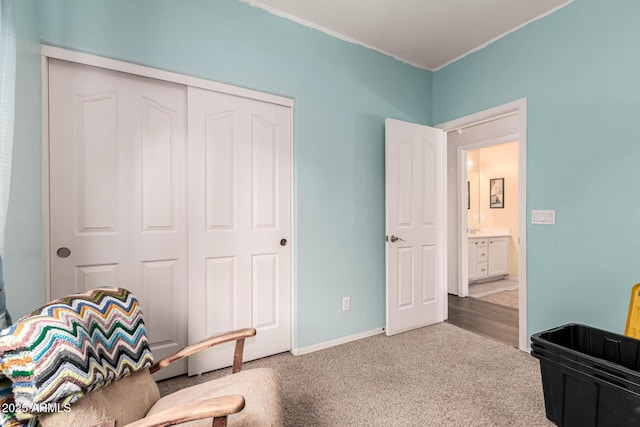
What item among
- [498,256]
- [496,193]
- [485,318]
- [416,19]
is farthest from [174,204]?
[496,193]

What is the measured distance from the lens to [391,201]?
2891 millimetres

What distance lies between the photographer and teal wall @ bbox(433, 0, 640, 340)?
2.02 m

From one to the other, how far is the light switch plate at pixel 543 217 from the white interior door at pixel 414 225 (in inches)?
35.2

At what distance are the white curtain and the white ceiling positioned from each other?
164 centimetres

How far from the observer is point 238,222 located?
2314 mm

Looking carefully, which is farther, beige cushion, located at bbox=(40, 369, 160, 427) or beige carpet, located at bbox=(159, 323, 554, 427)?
beige carpet, located at bbox=(159, 323, 554, 427)

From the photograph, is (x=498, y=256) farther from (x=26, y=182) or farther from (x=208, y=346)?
(x=26, y=182)

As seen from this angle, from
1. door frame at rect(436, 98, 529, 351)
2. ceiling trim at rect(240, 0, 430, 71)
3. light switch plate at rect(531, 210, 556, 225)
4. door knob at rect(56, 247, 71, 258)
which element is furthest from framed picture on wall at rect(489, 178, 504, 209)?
door knob at rect(56, 247, 71, 258)

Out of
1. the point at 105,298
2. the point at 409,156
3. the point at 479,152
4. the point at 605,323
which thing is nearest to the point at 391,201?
the point at 409,156

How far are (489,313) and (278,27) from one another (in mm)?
3639

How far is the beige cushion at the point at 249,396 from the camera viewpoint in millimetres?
1132

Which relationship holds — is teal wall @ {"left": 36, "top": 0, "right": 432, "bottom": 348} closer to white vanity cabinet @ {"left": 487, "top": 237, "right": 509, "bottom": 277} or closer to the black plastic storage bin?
the black plastic storage bin

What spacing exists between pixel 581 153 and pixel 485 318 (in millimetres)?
1945

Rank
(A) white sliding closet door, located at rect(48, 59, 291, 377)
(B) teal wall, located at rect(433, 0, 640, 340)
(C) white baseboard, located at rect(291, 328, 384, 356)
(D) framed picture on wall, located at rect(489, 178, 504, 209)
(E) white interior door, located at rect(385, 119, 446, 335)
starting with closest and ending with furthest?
(A) white sliding closet door, located at rect(48, 59, 291, 377) → (B) teal wall, located at rect(433, 0, 640, 340) → (C) white baseboard, located at rect(291, 328, 384, 356) → (E) white interior door, located at rect(385, 119, 446, 335) → (D) framed picture on wall, located at rect(489, 178, 504, 209)
